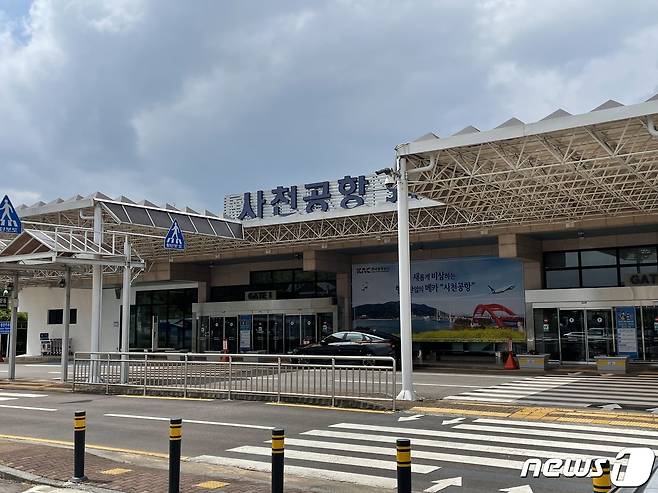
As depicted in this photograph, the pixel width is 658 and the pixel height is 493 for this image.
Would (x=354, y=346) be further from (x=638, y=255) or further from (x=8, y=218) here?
(x=8, y=218)

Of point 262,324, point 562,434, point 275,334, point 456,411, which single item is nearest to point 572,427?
point 562,434

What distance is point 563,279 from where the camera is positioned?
3097 cm

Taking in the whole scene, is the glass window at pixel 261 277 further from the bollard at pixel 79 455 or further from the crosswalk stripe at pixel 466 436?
the bollard at pixel 79 455

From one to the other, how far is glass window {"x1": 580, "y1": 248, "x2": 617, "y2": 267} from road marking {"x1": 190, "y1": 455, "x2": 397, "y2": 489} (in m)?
25.0

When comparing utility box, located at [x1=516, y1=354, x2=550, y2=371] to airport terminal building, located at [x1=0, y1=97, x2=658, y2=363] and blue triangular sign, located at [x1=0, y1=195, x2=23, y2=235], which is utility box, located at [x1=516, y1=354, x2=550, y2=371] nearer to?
airport terminal building, located at [x1=0, y1=97, x2=658, y2=363]

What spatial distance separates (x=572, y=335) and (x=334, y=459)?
21.4m

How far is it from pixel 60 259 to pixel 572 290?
19.9 metres

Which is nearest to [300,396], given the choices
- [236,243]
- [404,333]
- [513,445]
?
[404,333]

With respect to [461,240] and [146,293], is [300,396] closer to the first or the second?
[461,240]

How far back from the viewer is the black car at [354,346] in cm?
2777

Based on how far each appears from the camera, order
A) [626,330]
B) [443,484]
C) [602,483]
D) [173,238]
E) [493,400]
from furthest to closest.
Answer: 1. [626,330]
2. [173,238]
3. [493,400]
4. [443,484]
5. [602,483]

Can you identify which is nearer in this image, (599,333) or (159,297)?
(599,333)

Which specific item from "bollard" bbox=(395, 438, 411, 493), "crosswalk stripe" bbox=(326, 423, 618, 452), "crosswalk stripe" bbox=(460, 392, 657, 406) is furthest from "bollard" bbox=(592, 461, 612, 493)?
"crosswalk stripe" bbox=(460, 392, 657, 406)

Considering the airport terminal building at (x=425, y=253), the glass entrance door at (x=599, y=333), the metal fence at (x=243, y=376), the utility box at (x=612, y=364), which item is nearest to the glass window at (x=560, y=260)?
the airport terminal building at (x=425, y=253)
